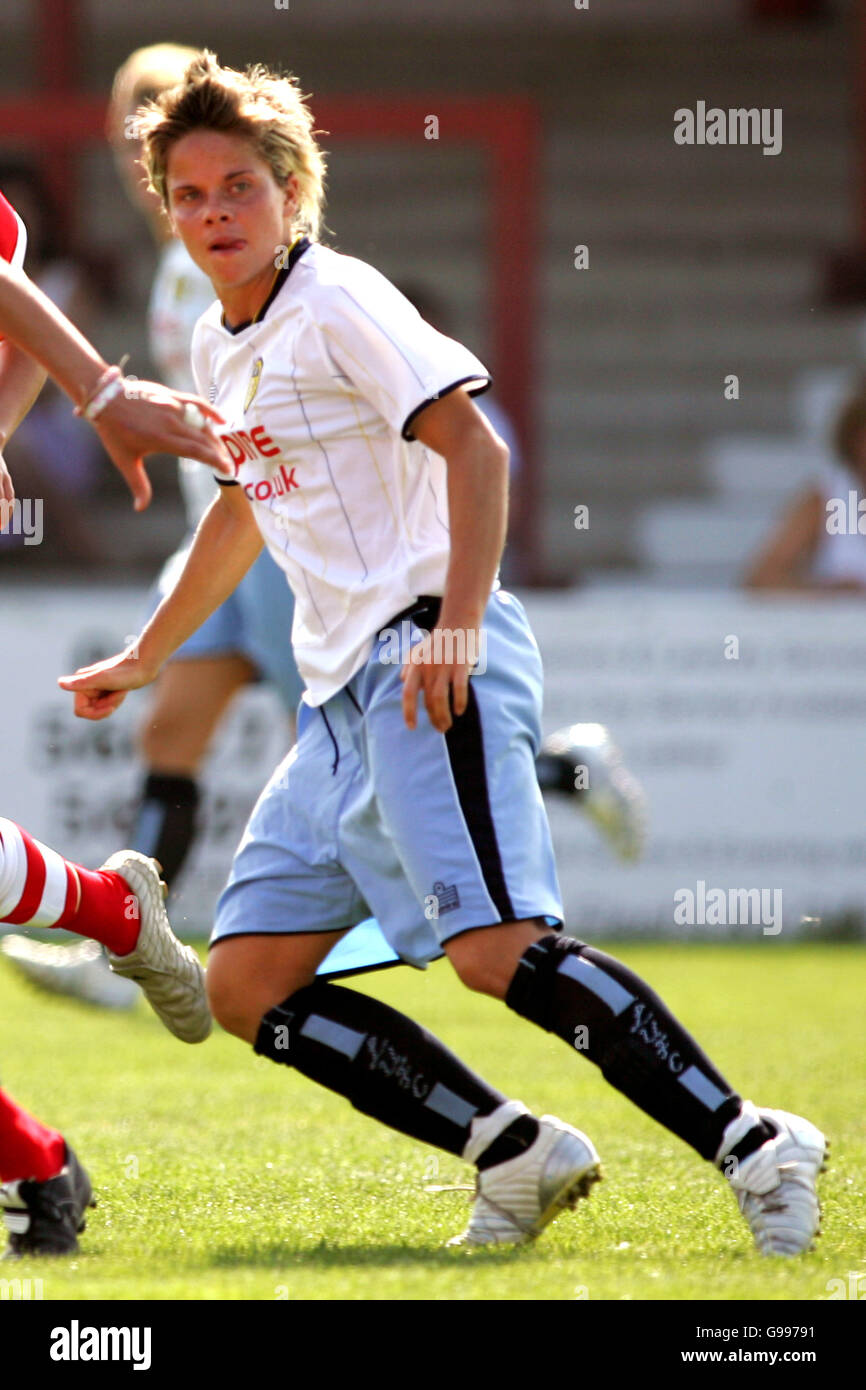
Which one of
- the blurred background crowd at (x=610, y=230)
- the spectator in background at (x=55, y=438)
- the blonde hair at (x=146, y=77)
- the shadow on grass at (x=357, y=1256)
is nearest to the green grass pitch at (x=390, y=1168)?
the shadow on grass at (x=357, y=1256)

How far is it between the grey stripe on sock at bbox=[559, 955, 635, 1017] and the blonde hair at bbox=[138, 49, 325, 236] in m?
1.25

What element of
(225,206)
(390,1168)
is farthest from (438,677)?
(390,1168)

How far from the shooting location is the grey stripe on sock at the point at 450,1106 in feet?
10.4

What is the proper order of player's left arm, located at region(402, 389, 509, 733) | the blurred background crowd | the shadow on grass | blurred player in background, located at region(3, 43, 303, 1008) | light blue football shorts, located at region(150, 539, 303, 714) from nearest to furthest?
the shadow on grass
player's left arm, located at region(402, 389, 509, 733)
light blue football shorts, located at region(150, 539, 303, 714)
blurred player in background, located at region(3, 43, 303, 1008)
the blurred background crowd

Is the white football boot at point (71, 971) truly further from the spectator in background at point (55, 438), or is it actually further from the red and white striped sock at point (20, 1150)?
the spectator in background at point (55, 438)

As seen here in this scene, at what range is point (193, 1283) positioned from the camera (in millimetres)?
2732

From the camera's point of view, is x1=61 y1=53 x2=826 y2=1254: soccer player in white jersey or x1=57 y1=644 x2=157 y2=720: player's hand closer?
x1=61 y1=53 x2=826 y2=1254: soccer player in white jersey

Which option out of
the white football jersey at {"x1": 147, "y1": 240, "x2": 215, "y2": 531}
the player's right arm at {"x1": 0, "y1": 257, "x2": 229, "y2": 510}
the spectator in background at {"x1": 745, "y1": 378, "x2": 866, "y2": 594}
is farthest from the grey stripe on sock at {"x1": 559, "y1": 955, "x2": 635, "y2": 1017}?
the spectator in background at {"x1": 745, "y1": 378, "x2": 866, "y2": 594}

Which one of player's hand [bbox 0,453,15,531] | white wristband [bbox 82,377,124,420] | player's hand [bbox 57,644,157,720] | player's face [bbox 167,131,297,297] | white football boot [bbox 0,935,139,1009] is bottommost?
white football boot [bbox 0,935,139,1009]

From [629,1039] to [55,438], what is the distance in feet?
24.3

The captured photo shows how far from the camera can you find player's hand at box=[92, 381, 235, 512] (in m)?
2.63

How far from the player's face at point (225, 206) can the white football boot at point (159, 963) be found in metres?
0.98

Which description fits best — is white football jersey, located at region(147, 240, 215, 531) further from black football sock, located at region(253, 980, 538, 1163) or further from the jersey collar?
black football sock, located at region(253, 980, 538, 1163)
